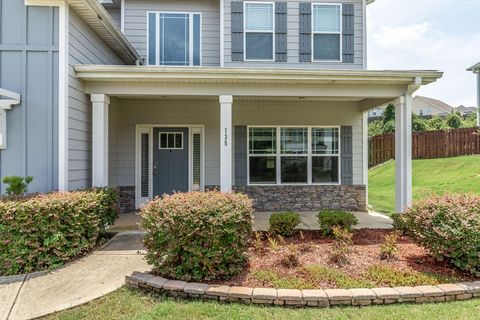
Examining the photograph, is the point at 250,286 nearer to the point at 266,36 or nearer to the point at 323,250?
the point at 323,250

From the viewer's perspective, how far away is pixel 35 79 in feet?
17.7

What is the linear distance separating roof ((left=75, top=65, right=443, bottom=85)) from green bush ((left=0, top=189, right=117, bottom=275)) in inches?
97.8

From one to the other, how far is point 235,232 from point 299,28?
683 centimetres

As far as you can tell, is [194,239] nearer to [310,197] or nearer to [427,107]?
[310,197]

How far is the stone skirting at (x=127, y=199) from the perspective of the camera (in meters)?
8.57

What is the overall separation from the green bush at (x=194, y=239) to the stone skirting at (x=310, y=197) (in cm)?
487

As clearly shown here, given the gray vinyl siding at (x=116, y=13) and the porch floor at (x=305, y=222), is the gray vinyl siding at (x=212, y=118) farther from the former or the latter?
the gray vinyl siding at (x=116, y=13)

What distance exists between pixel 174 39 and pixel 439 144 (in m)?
14.7

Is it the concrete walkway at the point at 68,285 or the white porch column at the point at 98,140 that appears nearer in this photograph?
the concrete walkway at the point at 68,285

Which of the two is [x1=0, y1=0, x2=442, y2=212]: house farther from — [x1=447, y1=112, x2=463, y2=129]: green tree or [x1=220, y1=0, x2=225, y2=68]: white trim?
[x1=447, y1=112, x2=463, y2=129]: green tree

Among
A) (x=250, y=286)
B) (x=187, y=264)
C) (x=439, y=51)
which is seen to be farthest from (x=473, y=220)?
(x=439, y=51)

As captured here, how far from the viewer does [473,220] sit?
4086mm

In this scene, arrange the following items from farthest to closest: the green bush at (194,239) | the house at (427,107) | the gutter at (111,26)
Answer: the house at (427,107), the gutter at (111,26), the green bush at (194,239)

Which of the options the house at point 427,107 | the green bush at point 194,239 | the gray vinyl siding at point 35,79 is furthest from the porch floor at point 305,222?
the house at point 427,107
